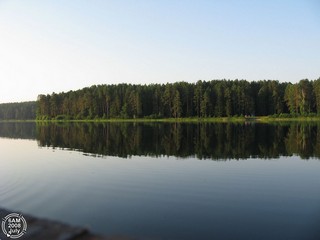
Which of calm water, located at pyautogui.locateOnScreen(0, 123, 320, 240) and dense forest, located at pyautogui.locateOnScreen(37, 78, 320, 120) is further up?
dense forest, located at pyautogui.locateOnScreen(37, 78, 320, 120)

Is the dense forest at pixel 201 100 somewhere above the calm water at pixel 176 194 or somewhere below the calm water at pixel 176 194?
above

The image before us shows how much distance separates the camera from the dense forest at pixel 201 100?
128 metres

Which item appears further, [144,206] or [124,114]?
[124,114]

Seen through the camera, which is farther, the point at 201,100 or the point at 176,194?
the point at 201,100

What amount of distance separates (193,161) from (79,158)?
11289 millimetres

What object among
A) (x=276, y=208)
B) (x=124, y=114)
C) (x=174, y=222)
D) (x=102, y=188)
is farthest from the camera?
(x=124, y=114)

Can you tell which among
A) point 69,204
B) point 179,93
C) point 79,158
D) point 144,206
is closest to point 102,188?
point 69,204

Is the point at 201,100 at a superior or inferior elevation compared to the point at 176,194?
superior

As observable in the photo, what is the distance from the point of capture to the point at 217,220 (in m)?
12.8

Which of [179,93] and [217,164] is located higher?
[179,93]

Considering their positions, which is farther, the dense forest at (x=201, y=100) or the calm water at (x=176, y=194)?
the dense forest at (x=201, y=100)

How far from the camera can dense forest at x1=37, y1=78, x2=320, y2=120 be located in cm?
12812

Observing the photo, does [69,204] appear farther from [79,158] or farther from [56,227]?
[79,158]

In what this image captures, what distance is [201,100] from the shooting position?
462ft
